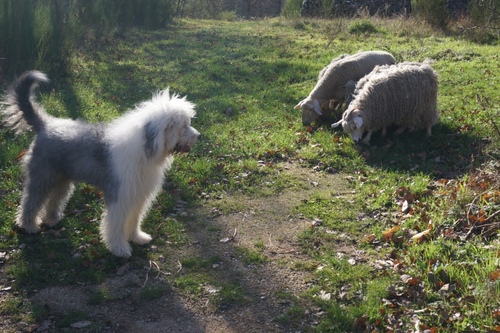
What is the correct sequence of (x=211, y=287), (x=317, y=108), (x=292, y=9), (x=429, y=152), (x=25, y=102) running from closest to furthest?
(x=211, y=287), (x=25, y=102), (x=429, y=152), (x=317, y=108), (x=292, y=9)

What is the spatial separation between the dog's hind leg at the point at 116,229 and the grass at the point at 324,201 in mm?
141

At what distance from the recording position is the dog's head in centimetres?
550

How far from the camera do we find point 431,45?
54.7 ft

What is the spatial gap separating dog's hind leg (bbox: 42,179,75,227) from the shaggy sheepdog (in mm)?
29

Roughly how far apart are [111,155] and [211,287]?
5.91 feet

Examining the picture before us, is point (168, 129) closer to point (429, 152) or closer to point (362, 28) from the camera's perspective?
point (429, 152)

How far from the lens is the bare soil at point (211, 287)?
4910 mm

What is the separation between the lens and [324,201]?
7.50m

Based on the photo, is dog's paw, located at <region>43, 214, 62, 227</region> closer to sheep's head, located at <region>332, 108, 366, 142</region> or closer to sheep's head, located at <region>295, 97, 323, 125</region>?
sheep's head, located at <region>332, 108, 366, 142</region>

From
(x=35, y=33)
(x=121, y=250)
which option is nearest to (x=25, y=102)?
(x=121, y=250)

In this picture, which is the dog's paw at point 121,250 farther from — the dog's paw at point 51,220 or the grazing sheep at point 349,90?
the grazing sheep at point 349,90

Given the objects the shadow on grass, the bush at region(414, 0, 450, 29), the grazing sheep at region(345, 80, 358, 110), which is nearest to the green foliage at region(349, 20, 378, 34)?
the bush at region(414, 0, 450, 29)

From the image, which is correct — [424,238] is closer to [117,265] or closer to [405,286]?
[405,286]

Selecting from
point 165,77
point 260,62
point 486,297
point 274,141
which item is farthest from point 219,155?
point 260,62
